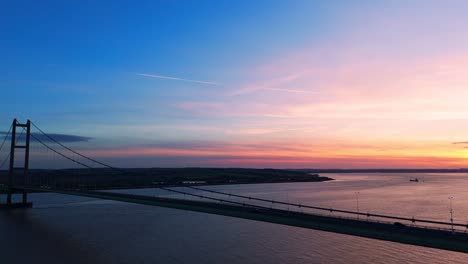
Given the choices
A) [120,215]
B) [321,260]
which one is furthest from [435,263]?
[120,215]

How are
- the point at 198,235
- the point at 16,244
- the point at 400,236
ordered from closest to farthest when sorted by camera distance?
the point at 400,236 < the point at 16,244 < the point at 198,235

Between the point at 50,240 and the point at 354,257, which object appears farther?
the point at 50,240

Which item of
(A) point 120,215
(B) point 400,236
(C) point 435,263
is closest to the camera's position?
(B) point 400,236

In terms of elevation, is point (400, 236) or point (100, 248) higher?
point (400, 236)

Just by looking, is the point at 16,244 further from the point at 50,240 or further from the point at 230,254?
the point at 230,254

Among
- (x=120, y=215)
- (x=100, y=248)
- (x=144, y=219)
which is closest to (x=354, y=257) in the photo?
(x=100, y=248)

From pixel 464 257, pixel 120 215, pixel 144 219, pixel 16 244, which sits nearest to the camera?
pixel 464 257

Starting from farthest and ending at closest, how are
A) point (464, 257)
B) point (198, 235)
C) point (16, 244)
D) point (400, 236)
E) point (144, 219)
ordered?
point (144, 219) < point (198, 235) < point (16, 244) < point (464, 257) < point (400, 236)

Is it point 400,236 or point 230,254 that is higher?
point 400,236

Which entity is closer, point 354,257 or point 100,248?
point 354,257

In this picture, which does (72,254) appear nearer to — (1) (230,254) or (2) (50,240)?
(2) (50,240)
